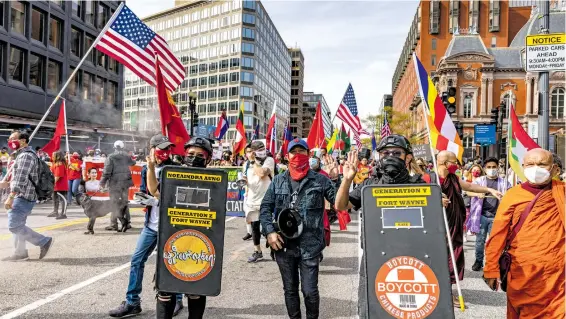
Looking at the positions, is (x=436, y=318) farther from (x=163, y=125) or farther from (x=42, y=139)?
(x=42, y=139)

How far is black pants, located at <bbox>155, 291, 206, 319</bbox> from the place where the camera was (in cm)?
400

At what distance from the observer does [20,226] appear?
7.28m

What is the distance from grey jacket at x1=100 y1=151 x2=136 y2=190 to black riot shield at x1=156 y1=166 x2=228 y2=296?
6.77 meters

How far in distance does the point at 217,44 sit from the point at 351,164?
325 feet

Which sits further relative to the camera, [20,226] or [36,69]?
[36,69]

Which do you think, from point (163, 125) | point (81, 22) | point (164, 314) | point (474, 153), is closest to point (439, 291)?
point (164, 314)

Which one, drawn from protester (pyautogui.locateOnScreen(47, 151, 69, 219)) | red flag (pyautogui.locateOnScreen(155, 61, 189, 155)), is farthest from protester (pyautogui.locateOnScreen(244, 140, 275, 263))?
protester (pyautogui.locateOnScreen(47, 151, 69, 219))

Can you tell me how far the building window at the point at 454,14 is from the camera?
85.2 metres

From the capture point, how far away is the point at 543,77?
7754 mm

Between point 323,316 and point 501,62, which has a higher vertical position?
point 501,62

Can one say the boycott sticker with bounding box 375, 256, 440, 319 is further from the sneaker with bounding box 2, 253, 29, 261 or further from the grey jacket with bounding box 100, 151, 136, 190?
the grey jacket with bounding box 100, 151, 136, 190

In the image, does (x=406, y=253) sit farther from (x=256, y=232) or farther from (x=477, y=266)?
(x=477, y=266)

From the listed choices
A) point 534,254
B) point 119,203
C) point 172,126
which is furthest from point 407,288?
point 119,203

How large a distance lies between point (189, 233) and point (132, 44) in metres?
4.89
